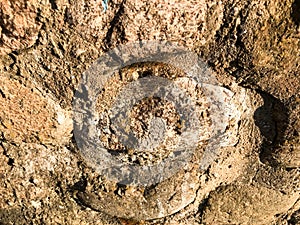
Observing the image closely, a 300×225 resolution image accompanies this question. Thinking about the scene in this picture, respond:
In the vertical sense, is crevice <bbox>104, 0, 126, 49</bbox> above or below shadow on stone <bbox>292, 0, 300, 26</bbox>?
above

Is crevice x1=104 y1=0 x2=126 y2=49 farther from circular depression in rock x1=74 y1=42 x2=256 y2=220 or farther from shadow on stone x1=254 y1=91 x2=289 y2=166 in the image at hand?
shadow on stone x1=254 y1=91 x2=289 y2=166

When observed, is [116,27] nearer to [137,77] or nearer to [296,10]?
[137,77]

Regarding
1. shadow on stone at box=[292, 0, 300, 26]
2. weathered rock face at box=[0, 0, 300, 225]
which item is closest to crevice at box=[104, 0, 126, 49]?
weathered rock face at box=[0, 0, 300, 225]

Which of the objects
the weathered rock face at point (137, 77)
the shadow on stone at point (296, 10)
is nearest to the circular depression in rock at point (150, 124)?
the weathered rock face at point (137, 77)

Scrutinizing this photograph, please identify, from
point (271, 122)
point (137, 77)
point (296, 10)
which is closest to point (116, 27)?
point (137, 77)

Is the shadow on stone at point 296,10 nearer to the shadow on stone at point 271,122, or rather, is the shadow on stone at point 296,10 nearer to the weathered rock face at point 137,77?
the weathered rock face at point 137,77

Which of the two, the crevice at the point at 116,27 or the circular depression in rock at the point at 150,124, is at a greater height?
the crevice at the point at 116,27

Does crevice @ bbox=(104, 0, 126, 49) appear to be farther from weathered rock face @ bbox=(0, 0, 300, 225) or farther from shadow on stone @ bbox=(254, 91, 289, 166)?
shadow on stone @ bbox=(254, 91, 289, 166)

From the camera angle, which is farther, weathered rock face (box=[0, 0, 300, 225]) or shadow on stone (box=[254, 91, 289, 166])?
shadow on stone (box=[254, 91, 289, 166])

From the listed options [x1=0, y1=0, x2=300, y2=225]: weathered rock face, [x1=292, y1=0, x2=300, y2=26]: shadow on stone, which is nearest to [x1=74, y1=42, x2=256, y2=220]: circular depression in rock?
[x1=0, y1=0, x2=300, y2=225]: weathered rock face
